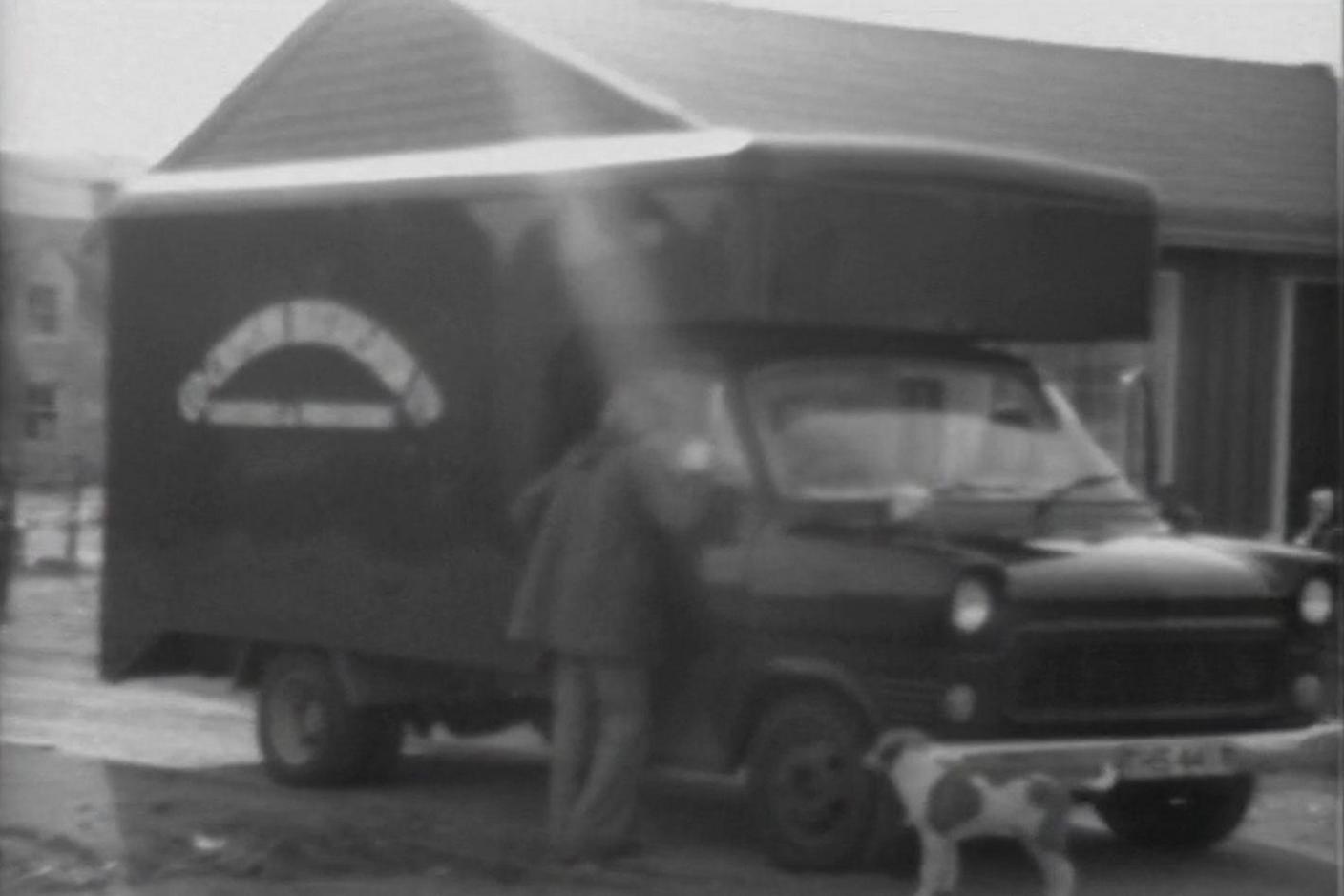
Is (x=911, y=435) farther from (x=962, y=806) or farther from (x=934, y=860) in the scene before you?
(x=934, y=860)

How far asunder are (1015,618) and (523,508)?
1863 mm

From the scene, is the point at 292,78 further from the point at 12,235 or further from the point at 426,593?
the point at 12,235

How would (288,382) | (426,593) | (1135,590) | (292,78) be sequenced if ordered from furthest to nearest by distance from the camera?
1. (292,78)
2. (288,382)
3. (426,593)
4. (1135,590)

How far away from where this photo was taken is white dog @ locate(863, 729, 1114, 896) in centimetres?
841

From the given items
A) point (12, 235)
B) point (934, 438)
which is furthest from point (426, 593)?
point (12, 235)

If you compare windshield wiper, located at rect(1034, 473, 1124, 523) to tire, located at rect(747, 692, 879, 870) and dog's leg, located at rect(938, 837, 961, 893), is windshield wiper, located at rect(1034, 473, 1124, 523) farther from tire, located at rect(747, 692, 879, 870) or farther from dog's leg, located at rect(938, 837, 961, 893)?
dog's leg, located at rect(938, 837, 961, 893)

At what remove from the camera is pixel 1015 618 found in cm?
873

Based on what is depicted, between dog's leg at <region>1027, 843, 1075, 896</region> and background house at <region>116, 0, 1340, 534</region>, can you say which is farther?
background house at <region>116, 0, 1340, 534</region>

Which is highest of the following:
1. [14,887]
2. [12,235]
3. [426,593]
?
[12,235]

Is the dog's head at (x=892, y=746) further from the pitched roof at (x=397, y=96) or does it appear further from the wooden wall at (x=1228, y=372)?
the wooden wall at (x=1228, y=372)

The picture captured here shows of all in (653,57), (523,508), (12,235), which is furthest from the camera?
(653,57)

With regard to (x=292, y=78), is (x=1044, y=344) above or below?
below

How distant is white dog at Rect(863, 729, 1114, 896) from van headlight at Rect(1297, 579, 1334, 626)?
142cm

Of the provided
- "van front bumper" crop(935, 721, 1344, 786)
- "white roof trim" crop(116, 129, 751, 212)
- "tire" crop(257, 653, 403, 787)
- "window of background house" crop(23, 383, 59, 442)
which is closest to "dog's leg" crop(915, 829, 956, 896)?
"van front bumper" crop(935, 721, 1344, 786)
